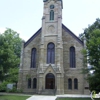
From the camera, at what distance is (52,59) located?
33.2 metres

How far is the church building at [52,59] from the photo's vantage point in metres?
31.5

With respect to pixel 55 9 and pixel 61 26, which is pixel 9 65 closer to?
pixel 61 26

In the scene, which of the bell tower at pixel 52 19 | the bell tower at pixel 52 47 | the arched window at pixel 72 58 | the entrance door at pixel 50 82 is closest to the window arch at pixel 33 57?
the bell tower at pixel 52 47

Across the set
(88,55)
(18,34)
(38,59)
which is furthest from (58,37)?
(18,34)

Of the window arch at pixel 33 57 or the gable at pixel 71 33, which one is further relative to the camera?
the window arch at pixel 33 57

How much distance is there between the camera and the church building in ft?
103

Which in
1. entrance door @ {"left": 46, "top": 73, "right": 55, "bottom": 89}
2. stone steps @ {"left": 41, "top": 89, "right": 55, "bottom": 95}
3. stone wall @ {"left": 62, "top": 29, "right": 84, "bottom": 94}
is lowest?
stone steps @ {"left": 41, "top": 89, "right": 55, "bottom": 95}

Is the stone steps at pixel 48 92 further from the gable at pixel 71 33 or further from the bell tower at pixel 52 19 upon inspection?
the gable at pixel 71 33

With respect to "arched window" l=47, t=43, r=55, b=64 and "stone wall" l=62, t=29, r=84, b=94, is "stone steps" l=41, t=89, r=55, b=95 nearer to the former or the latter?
"stone wall" l=62, t=29, r=84, b=94

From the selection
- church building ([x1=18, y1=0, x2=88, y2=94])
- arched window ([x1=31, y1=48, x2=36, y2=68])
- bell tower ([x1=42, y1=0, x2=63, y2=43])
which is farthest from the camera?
arched window ([x1=31, y1=48, x2=36, y2=68])

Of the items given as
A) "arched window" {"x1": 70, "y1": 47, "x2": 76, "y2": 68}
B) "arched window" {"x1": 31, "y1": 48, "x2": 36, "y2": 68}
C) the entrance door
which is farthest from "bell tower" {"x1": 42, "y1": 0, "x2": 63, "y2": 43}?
the entrance door

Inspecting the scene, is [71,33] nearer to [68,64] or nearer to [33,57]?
[68,64]

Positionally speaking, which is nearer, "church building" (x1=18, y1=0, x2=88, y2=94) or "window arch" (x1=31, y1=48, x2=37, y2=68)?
"church building" (x1=18, y1=0, x2=88, y2=94)

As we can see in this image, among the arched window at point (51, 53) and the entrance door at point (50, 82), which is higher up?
the arched window at point (51, 53)
